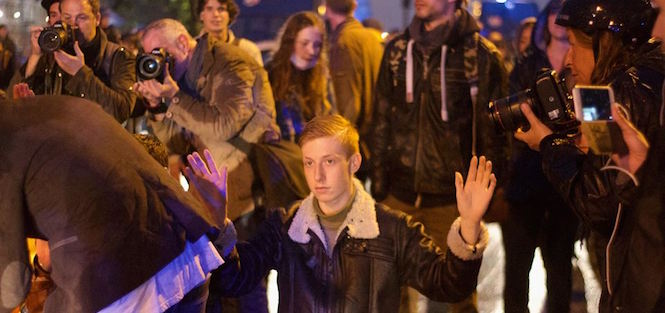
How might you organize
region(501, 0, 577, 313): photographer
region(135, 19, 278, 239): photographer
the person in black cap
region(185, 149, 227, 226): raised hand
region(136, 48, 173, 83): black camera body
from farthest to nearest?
1. the person in black cap
2. region(501, 0, 577, 313): photographer
3. region(135, 19, 278, 239): photographer
4. region(136, 48, 173, 83): black camera body
5. region(185, 149, 227, 226): raised hand

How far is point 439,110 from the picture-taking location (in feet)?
21.1

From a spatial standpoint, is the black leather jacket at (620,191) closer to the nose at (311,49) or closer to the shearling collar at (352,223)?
the shearling collar at (352,223)

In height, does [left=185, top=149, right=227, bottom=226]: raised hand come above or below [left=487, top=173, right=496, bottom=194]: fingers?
below

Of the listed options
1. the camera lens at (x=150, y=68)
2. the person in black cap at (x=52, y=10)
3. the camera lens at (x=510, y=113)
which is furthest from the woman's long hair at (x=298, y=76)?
the camera lens at (x=510, y=113)

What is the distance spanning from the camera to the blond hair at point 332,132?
4793 mm

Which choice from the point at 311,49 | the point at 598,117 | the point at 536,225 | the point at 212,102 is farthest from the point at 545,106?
the point at 311,49

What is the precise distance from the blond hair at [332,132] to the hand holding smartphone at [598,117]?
145 cm

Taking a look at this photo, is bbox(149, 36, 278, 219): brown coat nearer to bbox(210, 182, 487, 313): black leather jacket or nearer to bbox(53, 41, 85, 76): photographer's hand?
bbox(53, 41, 85, 76): photographer's hand

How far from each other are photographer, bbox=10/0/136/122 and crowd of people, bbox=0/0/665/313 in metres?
0.01

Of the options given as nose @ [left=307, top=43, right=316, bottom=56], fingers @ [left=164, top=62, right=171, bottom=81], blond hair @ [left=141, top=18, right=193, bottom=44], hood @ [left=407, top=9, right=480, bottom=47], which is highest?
hood @ [left=407, top=9, right=480, bottom=47]

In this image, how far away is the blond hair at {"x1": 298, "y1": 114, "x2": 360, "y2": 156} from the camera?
4.79 metres

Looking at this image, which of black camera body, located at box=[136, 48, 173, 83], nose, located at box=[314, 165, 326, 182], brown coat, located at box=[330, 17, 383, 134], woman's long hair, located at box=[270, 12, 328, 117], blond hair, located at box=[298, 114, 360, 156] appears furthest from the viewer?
brown coat, located at box=[330, 17, 383, 134]

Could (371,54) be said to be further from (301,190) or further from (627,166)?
(627,166)

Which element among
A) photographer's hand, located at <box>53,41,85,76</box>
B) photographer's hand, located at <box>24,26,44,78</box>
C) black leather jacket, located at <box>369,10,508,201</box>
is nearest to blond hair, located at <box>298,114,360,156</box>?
black leather jacket, located at <box>369,10,508,201</box>
